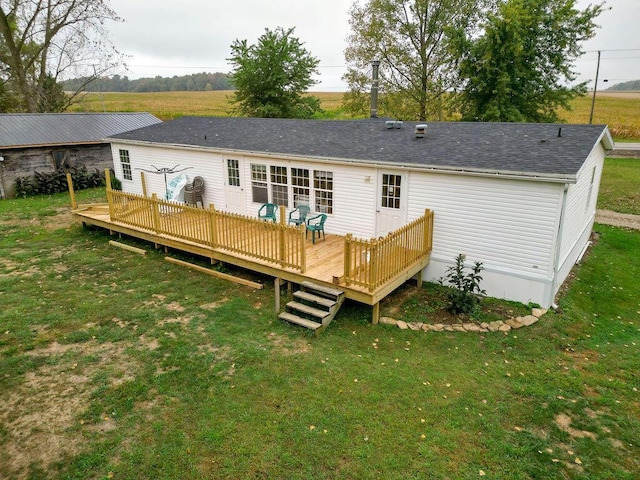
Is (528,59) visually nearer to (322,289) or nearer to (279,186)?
(279,186)

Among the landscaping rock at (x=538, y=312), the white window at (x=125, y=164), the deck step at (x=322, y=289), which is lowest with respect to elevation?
the landscaping rock at (x=538, y=312)

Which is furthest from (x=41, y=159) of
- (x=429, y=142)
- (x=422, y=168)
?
(x=422, y=168)

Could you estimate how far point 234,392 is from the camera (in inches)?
242

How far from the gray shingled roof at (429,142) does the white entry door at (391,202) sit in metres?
0.50

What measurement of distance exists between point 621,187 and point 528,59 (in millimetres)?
9161

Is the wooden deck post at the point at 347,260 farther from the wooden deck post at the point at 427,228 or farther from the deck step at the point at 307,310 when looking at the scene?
the wooden deck post at the point at 427,228

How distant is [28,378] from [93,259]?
5890 millimetres

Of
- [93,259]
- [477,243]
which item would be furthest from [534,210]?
[93,259]

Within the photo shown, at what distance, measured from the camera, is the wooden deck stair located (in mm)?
7992

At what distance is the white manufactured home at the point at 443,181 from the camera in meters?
8.59

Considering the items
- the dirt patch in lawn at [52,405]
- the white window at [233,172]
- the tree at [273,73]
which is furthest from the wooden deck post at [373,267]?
the tree at [273,73]

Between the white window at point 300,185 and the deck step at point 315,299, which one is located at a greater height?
the white window at point 300,185

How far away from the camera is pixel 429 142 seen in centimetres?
1087

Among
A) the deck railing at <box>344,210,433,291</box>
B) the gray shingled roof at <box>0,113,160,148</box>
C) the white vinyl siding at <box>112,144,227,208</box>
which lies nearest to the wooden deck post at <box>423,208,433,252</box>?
the deck railing at <box>344,210,433,291</box>
